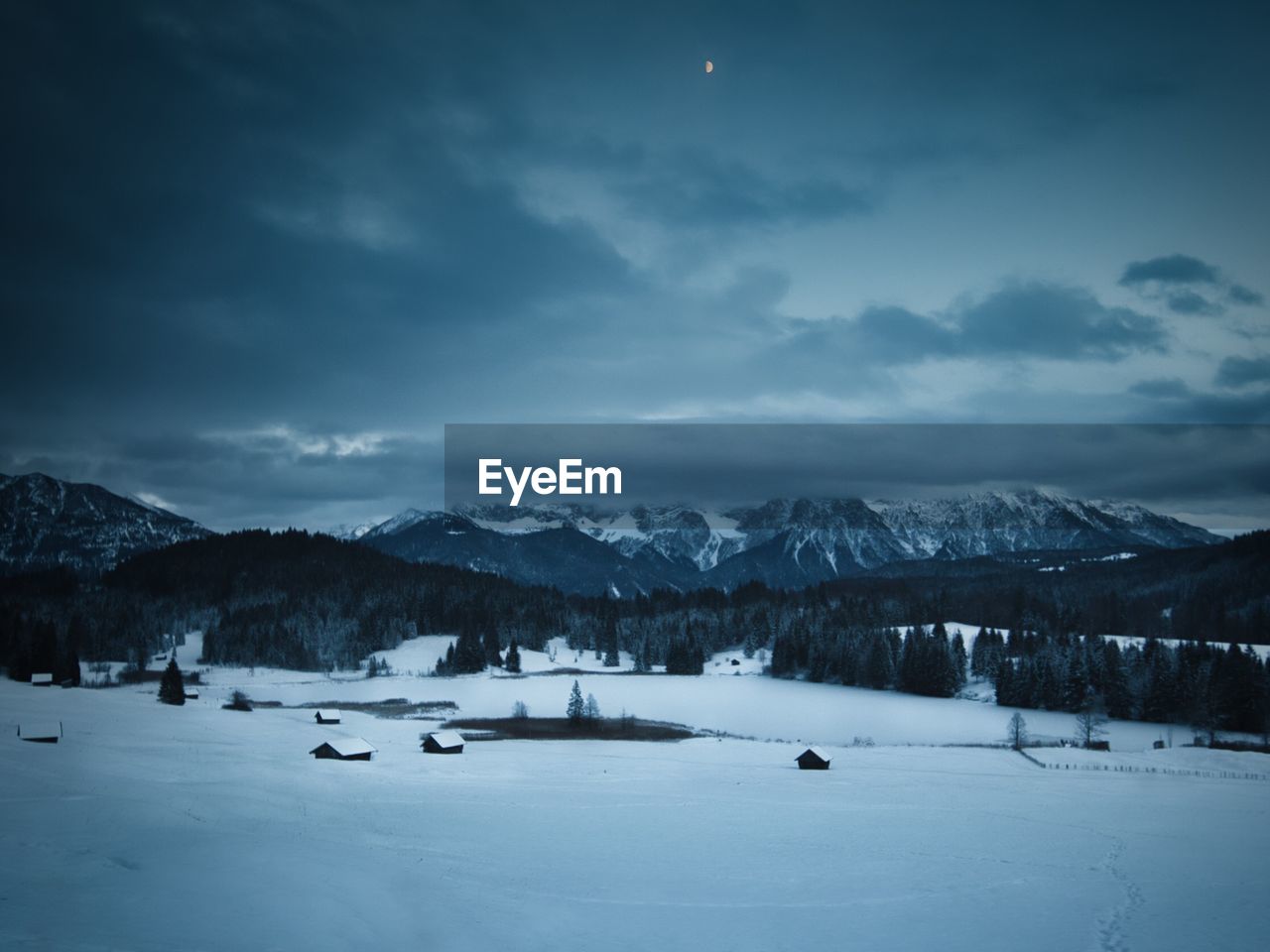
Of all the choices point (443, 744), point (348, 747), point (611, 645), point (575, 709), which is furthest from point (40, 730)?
point (611, 645)

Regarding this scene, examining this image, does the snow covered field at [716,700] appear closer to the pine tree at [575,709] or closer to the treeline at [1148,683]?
the treeline at [1148,683]

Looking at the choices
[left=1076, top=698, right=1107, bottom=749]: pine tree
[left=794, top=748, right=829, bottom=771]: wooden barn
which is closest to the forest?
[left=1076, top=698, right=1107, bottom=749]: pine tree

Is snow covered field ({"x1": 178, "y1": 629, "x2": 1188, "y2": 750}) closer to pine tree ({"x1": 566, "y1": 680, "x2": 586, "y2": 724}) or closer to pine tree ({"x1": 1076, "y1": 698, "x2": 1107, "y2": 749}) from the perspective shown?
pine tree ({"x1": 1076, "y1": 698, "x2": 1107, "y2": 749})

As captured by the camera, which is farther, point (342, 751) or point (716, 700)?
point (716, 700)

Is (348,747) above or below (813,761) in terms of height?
above

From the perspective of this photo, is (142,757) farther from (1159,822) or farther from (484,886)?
(1159,822)

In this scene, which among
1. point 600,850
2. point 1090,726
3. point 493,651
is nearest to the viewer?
point 600,850

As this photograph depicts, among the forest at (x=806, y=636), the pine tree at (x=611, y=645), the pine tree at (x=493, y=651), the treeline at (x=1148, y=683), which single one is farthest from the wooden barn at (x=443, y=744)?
the pine tree at (x=611, y=645)

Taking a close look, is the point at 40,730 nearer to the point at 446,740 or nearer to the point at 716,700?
the point at 446,740
